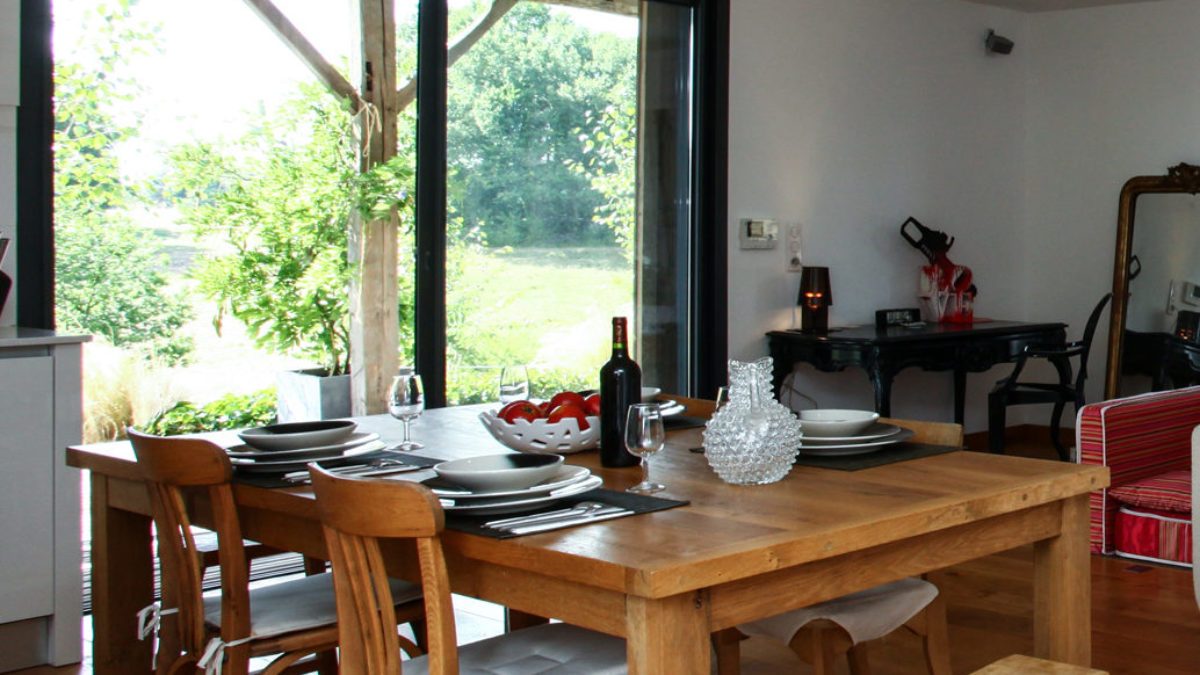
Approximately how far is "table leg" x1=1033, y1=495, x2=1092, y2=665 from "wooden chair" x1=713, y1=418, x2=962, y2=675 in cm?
24

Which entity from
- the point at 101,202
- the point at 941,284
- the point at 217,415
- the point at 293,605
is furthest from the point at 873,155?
the point at 293,605

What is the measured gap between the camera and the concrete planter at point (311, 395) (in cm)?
478

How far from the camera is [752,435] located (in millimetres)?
2338

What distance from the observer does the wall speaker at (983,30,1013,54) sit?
7.46 metres

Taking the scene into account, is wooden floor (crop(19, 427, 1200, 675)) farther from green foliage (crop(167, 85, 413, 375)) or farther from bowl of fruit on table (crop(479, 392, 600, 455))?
green foliage (crop(167, 85, 413, 375))

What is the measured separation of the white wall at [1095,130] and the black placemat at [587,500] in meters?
5.79

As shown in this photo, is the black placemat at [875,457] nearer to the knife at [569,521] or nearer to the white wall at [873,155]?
the knife at [569,521]

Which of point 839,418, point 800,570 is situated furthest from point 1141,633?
point 800,570

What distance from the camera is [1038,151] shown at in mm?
7852

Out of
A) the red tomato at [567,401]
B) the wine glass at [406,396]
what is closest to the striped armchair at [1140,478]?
the red tomato at [567,401]

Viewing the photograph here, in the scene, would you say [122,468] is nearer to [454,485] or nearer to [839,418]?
[454,485]

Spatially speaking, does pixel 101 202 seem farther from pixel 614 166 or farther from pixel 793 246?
pixel 793 246

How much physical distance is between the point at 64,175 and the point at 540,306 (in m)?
1.95

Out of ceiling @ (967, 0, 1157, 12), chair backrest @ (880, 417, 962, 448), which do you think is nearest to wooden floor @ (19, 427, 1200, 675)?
chair backrest @ (880, 417, 962, 448)
